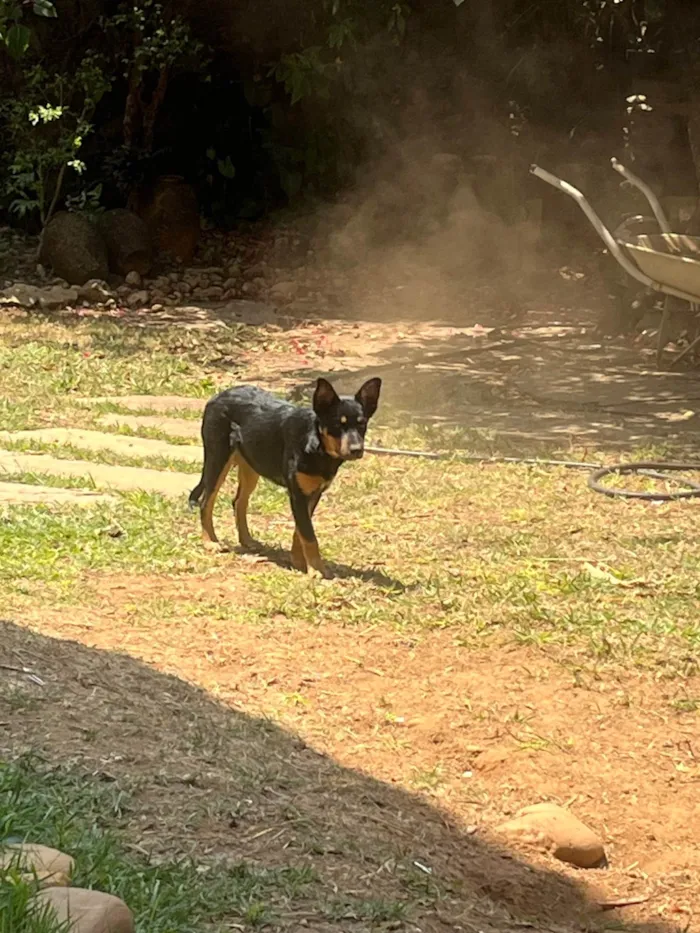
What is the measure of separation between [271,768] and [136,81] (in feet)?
43.9

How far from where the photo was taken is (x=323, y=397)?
18.1ft

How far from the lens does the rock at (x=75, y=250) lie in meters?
14.5

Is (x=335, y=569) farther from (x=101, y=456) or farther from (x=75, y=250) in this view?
(x=75, y=250)

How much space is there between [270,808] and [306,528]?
7.29ft

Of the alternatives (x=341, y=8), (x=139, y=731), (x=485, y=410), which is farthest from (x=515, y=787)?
(x=341, y=8)

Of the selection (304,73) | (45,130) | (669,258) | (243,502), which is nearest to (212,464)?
(243,502)

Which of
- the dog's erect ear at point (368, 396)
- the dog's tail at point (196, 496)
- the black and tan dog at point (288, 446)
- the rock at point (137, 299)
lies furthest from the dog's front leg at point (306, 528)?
the rock at point (137, 299)

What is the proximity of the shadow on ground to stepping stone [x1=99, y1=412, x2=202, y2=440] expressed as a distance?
164 inches

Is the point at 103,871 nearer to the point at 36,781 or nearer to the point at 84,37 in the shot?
the point at 36,781

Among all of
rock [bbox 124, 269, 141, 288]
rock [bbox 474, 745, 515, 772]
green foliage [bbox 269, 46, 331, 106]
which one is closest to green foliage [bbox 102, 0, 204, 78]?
green foliage [bbox 269, 46, 331, 106]

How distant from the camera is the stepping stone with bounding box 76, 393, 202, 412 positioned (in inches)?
363

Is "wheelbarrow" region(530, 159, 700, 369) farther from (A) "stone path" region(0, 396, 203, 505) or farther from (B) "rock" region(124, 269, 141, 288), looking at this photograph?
(B) "rock" region(124, 269, 141, 288)

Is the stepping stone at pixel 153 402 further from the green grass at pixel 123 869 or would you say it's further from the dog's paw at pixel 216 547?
the green grass at pixel 123 869

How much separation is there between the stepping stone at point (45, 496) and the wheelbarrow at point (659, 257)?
505 cm
